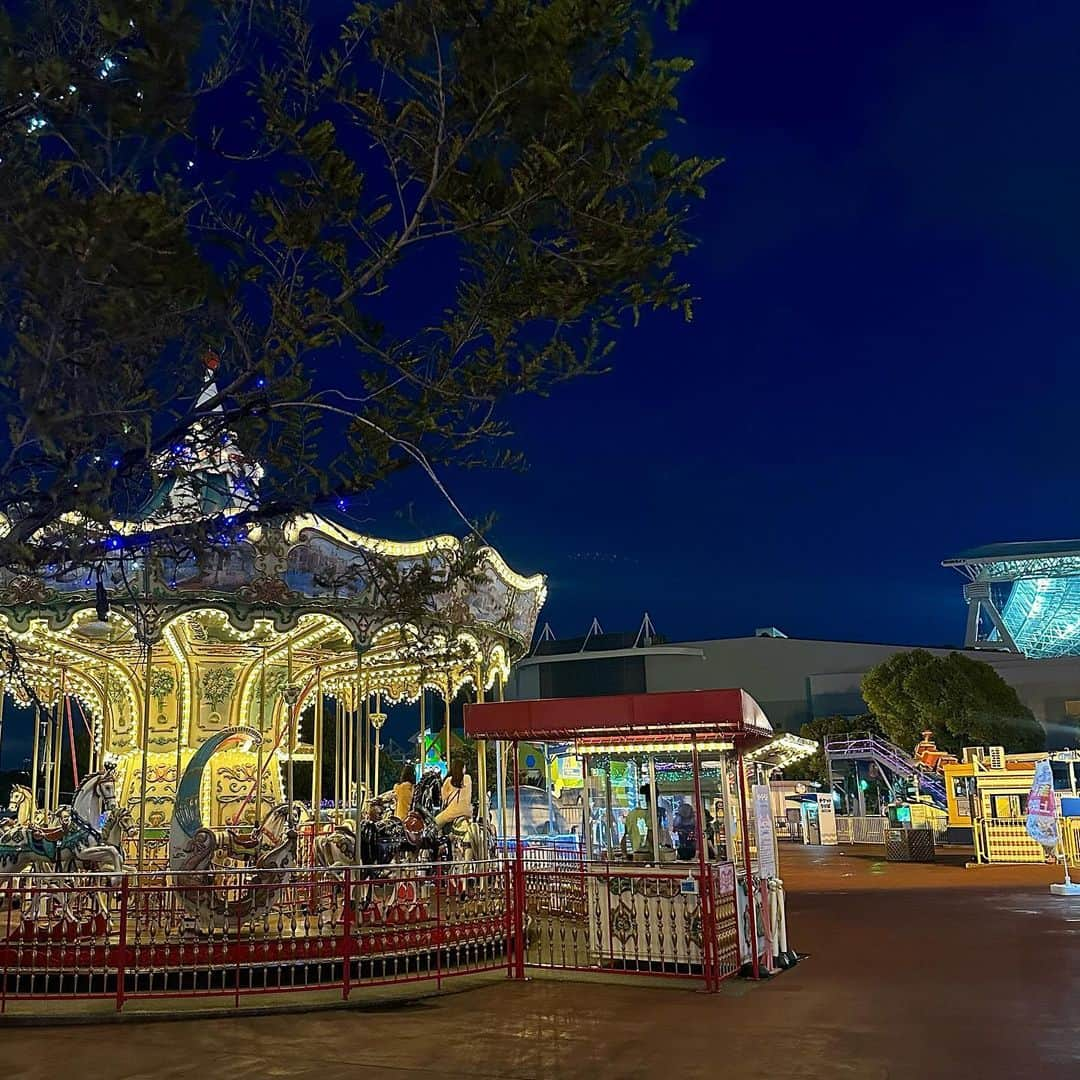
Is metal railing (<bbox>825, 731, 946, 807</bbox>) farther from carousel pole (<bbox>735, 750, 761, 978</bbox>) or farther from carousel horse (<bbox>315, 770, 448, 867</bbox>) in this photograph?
carousel pole (<bbox>735, 750, 761, 978</bbox>)

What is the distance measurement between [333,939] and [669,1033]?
3343 millimetres

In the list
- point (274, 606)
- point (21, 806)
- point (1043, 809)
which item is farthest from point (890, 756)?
point (274, 606)

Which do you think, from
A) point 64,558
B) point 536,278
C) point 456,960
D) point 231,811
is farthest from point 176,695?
point 536,278

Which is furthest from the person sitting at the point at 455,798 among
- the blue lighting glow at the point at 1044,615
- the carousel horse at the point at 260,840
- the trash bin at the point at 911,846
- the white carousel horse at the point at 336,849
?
the blue lighting glow at the point at 1044,615

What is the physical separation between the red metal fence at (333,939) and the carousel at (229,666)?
0.99m

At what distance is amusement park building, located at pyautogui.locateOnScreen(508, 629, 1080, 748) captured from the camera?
54438 mm

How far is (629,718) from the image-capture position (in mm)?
9492

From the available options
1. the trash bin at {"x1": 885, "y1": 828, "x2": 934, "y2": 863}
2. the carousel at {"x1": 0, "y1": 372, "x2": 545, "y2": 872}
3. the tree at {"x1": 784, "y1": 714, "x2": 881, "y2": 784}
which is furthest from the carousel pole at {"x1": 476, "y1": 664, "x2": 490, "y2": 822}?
the tree at {"x1": 784, "y1": 714, "x2": 881, "y2": 784}

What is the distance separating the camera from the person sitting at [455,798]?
13.2 meters

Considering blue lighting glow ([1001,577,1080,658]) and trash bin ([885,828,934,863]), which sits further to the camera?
blue lighting glow ([1001,577,1080,658])

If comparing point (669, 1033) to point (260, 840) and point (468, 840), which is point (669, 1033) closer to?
point (260, 840)

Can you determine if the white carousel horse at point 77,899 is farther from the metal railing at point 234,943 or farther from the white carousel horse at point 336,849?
the white carousel horse at point 336,849

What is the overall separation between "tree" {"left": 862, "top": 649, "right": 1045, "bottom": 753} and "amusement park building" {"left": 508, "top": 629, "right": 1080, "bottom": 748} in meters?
12.7

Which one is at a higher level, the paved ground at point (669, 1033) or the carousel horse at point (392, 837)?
the carousel horse at point (392, 837)
